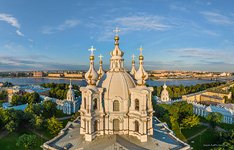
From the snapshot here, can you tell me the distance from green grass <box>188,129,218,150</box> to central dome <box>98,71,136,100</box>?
16.2 m

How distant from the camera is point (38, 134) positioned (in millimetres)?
35875

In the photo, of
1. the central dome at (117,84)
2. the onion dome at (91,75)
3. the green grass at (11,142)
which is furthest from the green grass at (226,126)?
the green grass at (11,142)

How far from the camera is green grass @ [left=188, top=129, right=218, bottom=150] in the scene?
102 ft

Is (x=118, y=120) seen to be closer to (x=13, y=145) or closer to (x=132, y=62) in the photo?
(x=132, y=62)

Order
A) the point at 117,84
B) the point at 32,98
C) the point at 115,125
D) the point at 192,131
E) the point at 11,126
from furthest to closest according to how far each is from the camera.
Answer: the point at 32,98 < the point at 192,131 < the point at 11,126 < the point at 115,125 < the point at 117,84

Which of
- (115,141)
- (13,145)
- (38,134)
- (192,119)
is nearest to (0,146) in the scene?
(13,145)

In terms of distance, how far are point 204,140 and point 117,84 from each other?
20480mm

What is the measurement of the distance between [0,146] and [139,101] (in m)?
22.8

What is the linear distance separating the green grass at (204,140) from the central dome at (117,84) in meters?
16.2

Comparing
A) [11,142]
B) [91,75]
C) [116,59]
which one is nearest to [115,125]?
[91,75]

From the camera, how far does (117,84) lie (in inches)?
806

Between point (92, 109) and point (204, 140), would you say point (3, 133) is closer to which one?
point (92, 109)

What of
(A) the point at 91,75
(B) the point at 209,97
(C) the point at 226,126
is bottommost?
(C) the point at 226,126

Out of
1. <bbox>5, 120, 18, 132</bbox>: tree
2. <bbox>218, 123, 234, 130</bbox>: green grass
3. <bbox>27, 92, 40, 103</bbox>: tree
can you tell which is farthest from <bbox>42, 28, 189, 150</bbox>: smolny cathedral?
<bbox>27, 92, 40, 103</bbox>: tree
